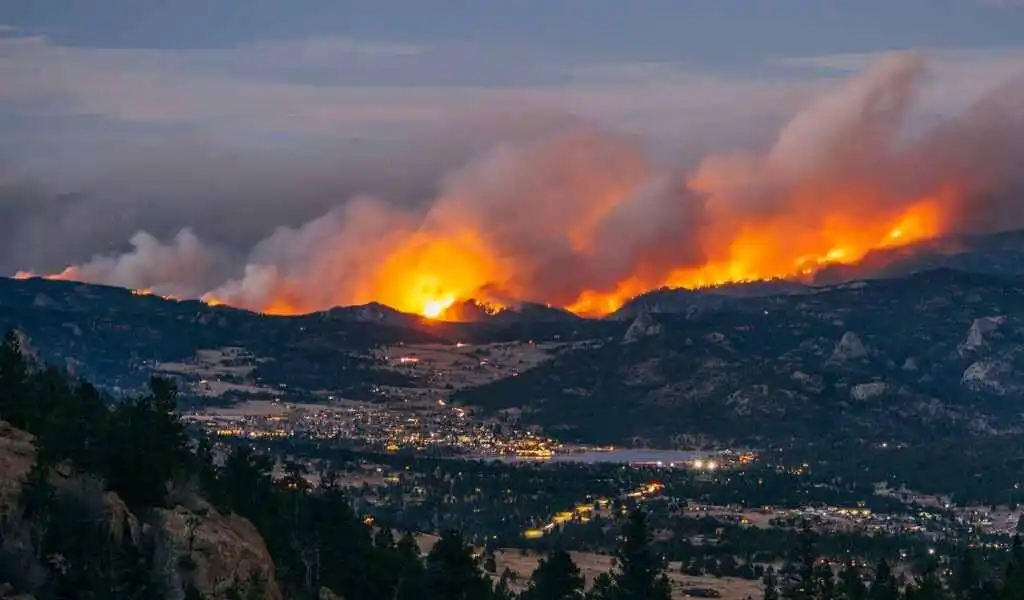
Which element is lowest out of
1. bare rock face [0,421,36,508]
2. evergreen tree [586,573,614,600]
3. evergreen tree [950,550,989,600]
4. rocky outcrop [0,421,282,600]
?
evergreen tree [586,573,614,600]

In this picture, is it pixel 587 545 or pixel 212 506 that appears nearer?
pixel 212 506

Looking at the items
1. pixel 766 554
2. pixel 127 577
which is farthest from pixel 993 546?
pixel 127 577

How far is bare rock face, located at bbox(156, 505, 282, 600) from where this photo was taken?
68.6 m

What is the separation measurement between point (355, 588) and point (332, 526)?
6906 millimetres

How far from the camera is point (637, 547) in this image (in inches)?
3494

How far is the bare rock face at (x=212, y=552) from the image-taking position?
6862cm

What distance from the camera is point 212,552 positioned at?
69.8m

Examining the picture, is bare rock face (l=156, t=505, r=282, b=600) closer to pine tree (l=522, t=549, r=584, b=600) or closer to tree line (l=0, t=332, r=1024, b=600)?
tree line (l=0, t=332, r=1024, b=600)

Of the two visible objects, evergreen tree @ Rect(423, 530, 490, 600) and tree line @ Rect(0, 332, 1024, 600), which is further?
evergreen tree @ Rect(423, 530, 490, 600)

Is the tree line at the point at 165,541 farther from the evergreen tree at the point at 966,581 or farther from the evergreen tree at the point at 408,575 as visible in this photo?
the evergreen tree at the point at 966,581

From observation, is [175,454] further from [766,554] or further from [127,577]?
[766,554]

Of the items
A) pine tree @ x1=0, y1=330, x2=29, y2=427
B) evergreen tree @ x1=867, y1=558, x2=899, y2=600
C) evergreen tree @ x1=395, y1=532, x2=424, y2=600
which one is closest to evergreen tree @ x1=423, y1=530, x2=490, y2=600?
evergreen tree @ x1=395, y1=532, x2=424, y2=600

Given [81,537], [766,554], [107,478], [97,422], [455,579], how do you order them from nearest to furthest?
[81,537], [107,478], [97,422], [455,579], [766,554]

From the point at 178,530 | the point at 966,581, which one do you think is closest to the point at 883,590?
the point at 966,581
